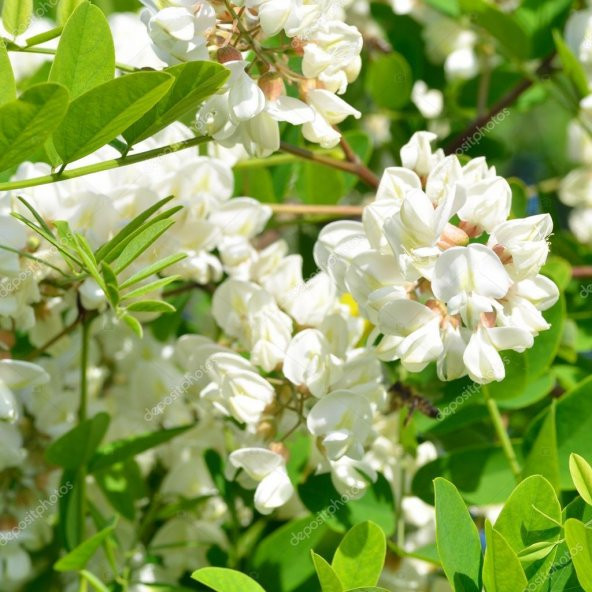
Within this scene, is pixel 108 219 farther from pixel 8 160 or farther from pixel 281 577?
pixel 281 577

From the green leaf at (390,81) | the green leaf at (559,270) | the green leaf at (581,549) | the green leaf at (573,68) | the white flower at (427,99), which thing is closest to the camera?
the green leaf at (581,549)

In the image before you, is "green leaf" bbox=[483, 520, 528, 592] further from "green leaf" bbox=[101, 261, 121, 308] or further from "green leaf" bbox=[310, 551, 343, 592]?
"green leaf" bbox=[101, 261, 121, 308]

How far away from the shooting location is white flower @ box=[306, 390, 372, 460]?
721mm

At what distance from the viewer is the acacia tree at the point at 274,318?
24.3 inches

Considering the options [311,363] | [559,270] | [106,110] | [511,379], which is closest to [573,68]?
[559,270]

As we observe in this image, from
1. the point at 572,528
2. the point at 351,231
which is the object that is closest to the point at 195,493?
the point at 351,231

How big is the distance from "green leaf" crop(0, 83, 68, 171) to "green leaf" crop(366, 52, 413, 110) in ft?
2.34

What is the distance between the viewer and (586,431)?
Result: 765 millimetres

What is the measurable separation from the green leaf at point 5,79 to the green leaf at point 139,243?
12 cm

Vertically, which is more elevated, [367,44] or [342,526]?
[367,44]

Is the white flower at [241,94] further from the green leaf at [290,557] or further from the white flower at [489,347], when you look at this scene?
the green leaf at [290,557]

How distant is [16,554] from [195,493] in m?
0.19

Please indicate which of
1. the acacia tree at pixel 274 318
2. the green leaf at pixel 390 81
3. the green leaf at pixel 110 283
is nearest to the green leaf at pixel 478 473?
the acacia tree at pixel 274 318

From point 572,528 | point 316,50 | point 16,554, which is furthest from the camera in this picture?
point 16,554
